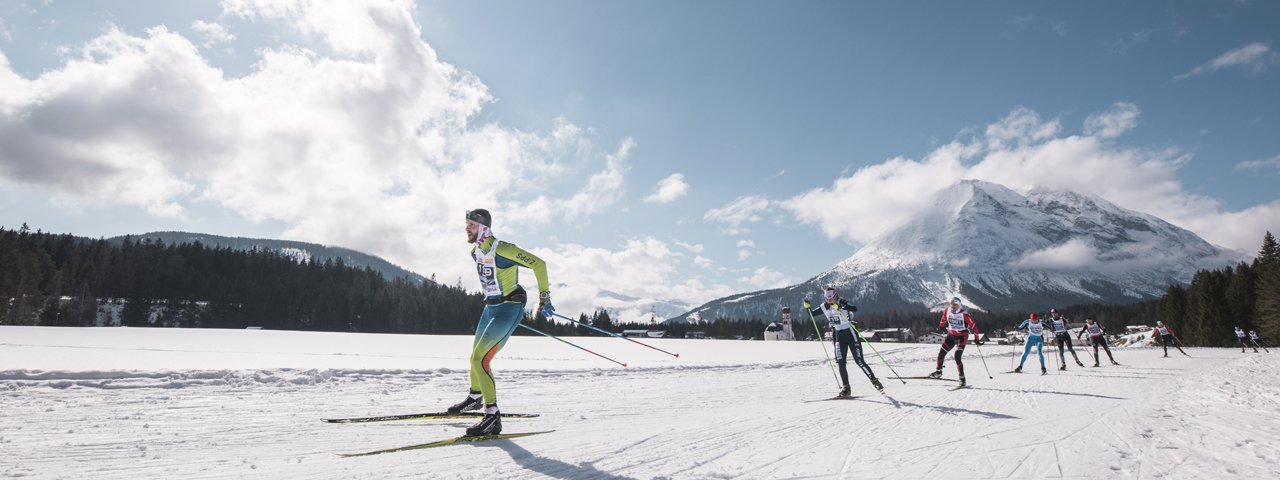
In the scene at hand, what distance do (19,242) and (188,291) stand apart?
25.9 m

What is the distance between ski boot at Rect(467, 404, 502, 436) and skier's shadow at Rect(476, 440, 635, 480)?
0.78 m

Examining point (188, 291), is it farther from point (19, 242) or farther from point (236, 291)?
point (19, 242)

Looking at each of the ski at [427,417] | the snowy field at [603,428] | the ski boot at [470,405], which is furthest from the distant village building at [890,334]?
the ski boot at [470,405]

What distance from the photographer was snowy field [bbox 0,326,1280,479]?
477cm

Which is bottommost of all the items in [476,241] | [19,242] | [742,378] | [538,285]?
[742,378]

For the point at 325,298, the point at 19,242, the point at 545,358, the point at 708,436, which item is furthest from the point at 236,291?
the point at 708,436

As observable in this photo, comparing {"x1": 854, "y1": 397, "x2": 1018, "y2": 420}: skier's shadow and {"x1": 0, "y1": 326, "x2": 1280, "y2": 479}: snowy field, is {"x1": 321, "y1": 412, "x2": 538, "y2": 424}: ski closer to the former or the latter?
{"x1": 0, "y1": 326, "x2": 1280, "y2": 479}: snowy field

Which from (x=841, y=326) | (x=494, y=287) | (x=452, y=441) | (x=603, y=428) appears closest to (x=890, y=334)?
(x=841, y=326)

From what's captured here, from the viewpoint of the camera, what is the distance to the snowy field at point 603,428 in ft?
15.6

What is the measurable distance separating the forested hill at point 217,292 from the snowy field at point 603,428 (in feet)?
248

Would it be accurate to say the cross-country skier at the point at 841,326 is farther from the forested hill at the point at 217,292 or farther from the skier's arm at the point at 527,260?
the forested hill at the point at 217,292

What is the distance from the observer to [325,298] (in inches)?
3920

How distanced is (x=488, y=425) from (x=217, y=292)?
114m

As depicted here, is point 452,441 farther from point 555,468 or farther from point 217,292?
point 217,292
